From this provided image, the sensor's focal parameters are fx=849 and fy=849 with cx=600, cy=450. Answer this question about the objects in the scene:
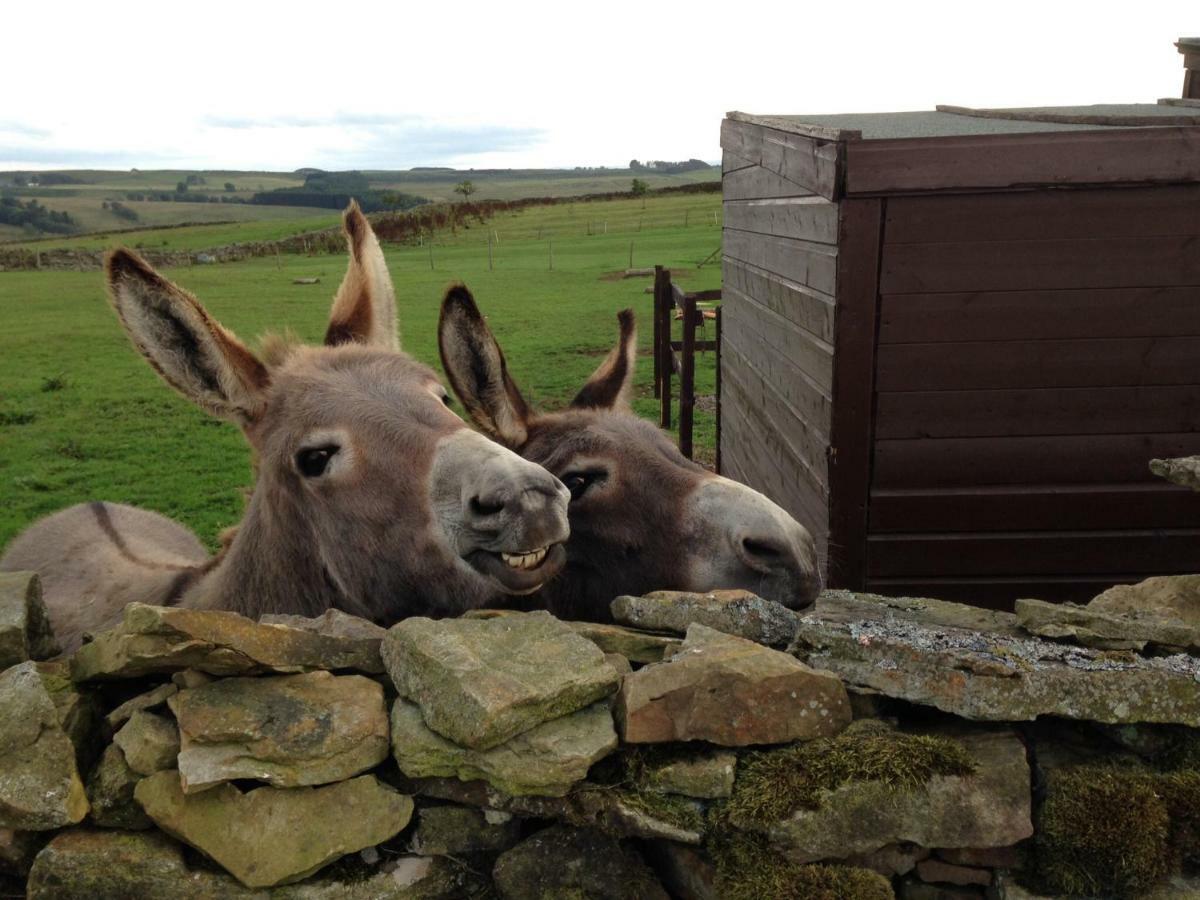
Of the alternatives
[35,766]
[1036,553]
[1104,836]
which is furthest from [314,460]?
[1036,553]

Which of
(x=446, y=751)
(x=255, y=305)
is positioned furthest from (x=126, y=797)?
(x=255, y=305)

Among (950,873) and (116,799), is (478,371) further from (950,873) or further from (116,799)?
(950,873)

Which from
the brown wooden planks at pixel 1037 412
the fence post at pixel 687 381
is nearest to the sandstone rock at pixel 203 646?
the brown wooden planks at pixel 1037 412

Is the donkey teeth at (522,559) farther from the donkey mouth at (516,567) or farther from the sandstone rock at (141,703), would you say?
the sandstone rock at (141,703)

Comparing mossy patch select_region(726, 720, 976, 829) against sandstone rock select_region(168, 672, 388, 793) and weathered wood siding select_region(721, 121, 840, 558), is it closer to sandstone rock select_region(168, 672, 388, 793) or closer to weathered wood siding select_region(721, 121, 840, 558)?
sandstone rock select_region(168, 672, 388, 793)

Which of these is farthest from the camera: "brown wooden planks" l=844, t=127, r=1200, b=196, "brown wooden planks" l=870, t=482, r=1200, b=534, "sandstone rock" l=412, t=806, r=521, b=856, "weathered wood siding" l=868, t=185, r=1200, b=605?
"brown wooden planks" l=870, t=482, r=1200, b=534

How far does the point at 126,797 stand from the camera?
2.63 meters

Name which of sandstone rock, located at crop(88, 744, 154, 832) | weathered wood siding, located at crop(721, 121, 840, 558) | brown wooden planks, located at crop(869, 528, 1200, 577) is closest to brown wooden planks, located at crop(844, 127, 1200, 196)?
weathered wood siding, located at crop(721, 121, 840, 558)

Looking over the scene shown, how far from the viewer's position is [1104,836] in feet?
8.17

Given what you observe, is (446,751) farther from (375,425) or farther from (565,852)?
(375,425)

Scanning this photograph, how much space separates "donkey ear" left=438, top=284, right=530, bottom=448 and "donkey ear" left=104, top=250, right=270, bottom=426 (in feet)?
2.72

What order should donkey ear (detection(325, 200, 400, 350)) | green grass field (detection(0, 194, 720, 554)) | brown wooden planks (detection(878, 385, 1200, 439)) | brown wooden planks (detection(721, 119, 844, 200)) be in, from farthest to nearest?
green grass field (detection(0, 194, 720, 554)) → brown wooden planks (detection(878, 385, 1200, 439)) → brown wooden planks (detection(721, 119, 844, 200)) → donkey ear (detection(325, 200, 400, 350))

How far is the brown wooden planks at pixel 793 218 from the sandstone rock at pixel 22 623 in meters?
4.26

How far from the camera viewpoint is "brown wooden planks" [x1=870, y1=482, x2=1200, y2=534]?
518cm
